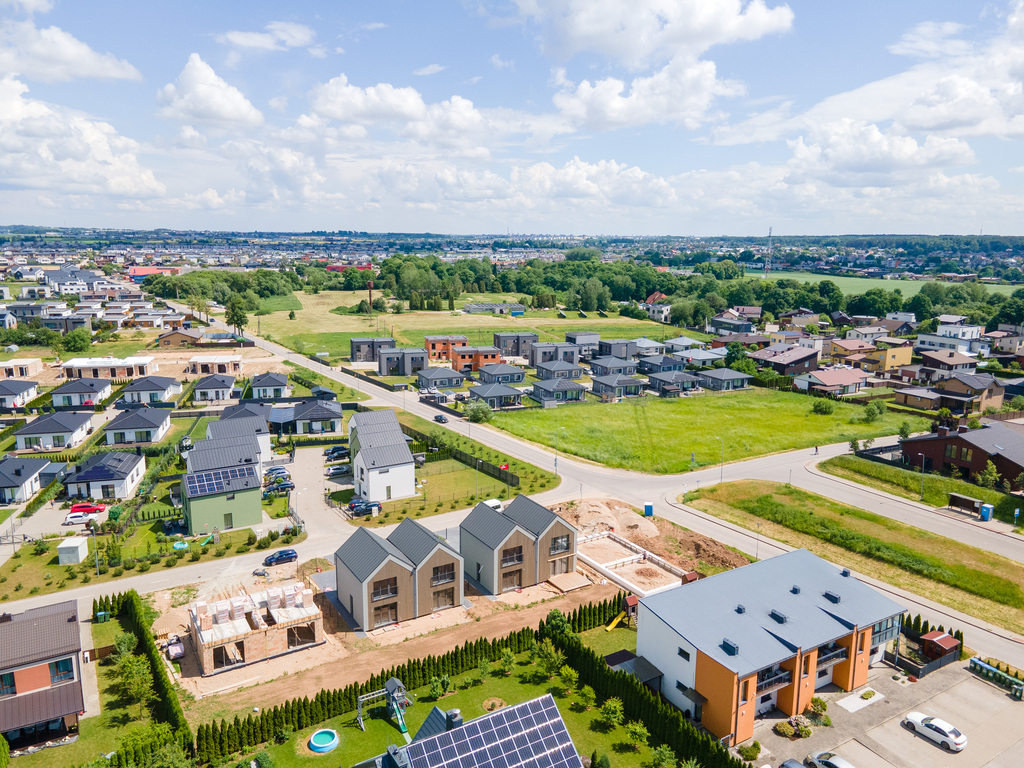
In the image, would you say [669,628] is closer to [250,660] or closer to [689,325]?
[250,660]

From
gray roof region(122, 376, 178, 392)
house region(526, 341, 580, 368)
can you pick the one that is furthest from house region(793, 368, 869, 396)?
gray roof region(122, 376, 178, 392)

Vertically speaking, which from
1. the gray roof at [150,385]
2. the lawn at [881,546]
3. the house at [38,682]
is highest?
the gray roof at [150,385]

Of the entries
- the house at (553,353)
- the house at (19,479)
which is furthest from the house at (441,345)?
the house at (19,479)

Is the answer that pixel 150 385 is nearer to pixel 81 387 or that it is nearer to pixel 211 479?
pixel 81 387

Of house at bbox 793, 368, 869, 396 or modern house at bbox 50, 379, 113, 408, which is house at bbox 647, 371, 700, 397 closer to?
house at bbox 793, 368, 869, 396

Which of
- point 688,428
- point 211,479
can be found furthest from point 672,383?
point 211,479

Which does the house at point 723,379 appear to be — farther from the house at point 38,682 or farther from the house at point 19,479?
the house at point 38,682
